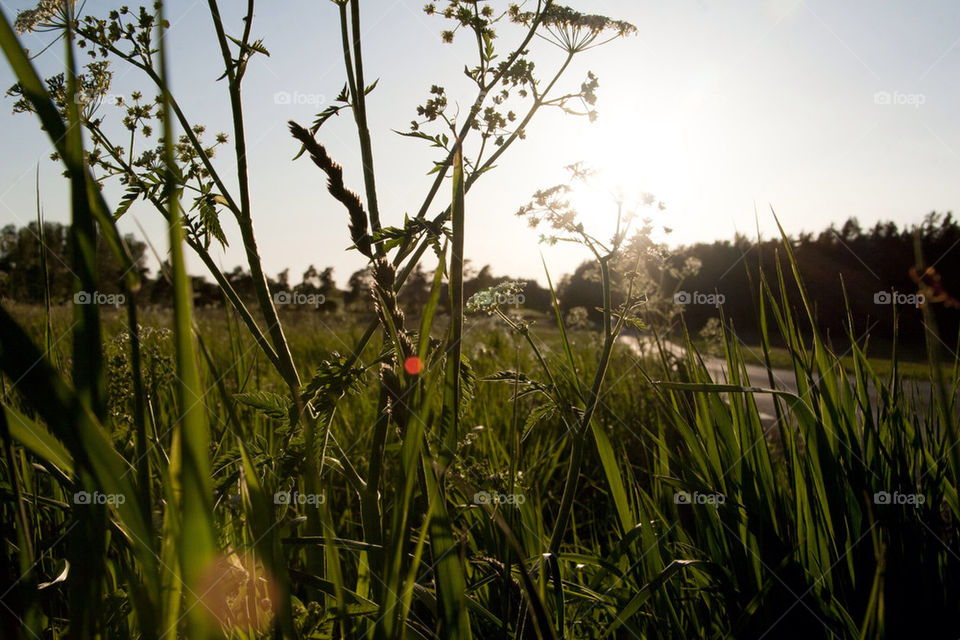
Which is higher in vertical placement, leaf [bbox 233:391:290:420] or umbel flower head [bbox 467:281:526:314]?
umbel flower head [bbox 467:281:526:314]

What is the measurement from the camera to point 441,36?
191 cm

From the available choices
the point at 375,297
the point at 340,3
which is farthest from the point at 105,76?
the point at 375,297

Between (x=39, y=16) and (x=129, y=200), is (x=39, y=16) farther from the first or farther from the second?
(x=129, y=200)

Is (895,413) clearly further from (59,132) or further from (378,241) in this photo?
(59,132)

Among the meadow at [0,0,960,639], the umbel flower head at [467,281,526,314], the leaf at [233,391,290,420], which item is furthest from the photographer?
the umbel flower head at [467,281,526,314]

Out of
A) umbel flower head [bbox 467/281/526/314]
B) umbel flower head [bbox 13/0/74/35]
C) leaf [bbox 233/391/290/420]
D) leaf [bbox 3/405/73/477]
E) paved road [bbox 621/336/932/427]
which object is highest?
umbel flower head [bbox 13/0/74/35]

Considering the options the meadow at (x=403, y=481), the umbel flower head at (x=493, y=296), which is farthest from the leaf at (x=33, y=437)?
the umbel flower head at (x=493, y=296)

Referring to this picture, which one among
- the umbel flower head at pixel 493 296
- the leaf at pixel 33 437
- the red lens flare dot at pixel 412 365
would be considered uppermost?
the umbel flower head at pixel 493 296

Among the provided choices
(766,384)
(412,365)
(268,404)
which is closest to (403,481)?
(412,365)

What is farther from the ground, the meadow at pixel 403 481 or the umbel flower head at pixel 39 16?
the umbel flower head at pixel 39 16

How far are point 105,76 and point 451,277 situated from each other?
1.64 m

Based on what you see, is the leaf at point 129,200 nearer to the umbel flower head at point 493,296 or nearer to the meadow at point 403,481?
the meadow at point 403,481

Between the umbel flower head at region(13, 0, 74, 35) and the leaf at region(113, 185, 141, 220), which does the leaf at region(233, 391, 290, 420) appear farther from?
the umbel flower head at region(13, 0, 74, 35)

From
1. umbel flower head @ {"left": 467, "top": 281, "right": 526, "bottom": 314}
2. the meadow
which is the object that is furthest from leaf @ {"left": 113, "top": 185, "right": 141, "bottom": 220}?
umbel flower head @ {"left": 467, "top": 281, "right": 526, "bottom": 314}
